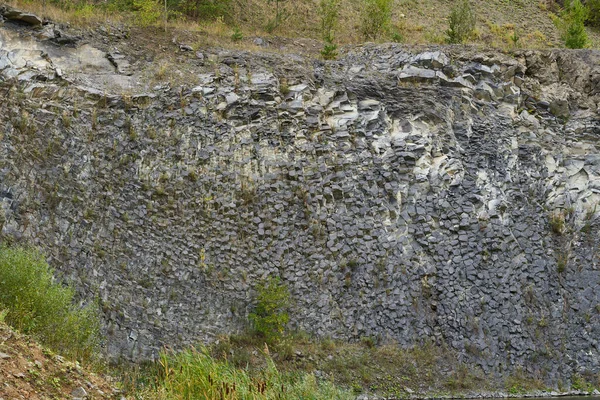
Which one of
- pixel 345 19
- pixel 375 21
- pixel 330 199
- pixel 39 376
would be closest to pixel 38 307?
pixel 39 376

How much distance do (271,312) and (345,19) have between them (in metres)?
22.1

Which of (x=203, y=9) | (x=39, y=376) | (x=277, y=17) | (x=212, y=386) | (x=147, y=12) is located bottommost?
(x=39, y=376)

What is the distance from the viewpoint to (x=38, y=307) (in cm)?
1232

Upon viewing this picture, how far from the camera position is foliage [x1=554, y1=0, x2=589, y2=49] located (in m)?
31.4

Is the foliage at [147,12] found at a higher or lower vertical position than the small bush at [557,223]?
A: higher

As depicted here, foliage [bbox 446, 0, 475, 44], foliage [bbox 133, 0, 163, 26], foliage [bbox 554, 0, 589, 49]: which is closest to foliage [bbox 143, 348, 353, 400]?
foliage [bbox 133, 0, 163, 26]

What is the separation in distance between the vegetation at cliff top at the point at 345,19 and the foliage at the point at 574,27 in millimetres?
82

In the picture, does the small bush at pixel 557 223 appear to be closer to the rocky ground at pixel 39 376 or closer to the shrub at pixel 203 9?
the shrub at pixel 203 9

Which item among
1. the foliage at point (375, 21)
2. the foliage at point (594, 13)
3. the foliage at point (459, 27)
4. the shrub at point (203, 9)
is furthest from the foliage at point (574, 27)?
the shrub at point (203, 9)

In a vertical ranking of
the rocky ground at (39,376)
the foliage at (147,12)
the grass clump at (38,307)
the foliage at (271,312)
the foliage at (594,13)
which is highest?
the foliage at (594,13)

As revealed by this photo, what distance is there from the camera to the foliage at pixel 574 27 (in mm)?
31406

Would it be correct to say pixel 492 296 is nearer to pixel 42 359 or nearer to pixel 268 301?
pixel 268 301

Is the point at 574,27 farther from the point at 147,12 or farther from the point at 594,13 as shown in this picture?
the point at 147,12

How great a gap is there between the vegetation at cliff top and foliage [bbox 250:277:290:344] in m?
10.9
